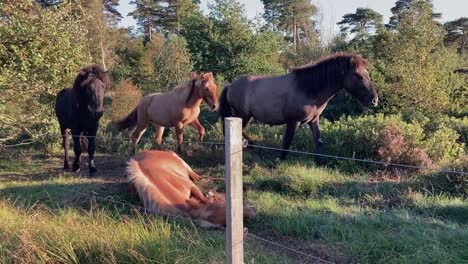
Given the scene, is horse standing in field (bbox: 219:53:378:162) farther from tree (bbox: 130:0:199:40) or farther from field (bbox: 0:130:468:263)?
tree (bbox: 130:0:199:40)

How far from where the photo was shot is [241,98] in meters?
9.93

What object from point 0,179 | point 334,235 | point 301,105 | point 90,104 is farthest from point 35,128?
point 334,235

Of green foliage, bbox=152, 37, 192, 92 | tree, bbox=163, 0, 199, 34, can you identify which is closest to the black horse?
green foliage, bbox=152, 37, 192, 92

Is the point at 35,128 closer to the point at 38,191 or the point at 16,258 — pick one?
the point at 38,191

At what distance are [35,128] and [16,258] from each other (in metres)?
8.14

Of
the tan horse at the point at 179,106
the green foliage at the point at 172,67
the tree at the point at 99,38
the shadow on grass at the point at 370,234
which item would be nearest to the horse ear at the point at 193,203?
the shadow on grass at the point at 370,234

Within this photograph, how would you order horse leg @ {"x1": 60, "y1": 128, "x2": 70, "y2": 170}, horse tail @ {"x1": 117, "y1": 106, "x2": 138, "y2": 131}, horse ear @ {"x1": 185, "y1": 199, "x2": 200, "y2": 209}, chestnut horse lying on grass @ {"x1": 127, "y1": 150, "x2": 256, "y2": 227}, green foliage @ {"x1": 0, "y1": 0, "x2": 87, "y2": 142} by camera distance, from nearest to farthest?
1. chestnut horse lying on grass @ {"x1": 127, "y1": 150, "x2": 256, "y2": 227}
2. horse ear @ {"x1": 185, "y1": 199, "x2": 200, "y2": 209}
3. green foliage @ {"x1": 0, "y1": 0, "x2": 87, "y2": 142}
4. horse leg @ {"x1": 60, "y1": 128, "x2": 70, "y2": 170}
5. horse tail @ {"x1": 117, "y1": 106, "x2": 138, "y2": 131}

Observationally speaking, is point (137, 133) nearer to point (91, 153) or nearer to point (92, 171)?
point (91, 153)

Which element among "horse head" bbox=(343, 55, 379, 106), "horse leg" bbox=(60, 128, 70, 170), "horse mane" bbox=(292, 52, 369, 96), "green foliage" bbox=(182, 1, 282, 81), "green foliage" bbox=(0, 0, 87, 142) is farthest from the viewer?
"green foliage" bbox=(182, 1, 282, 81)

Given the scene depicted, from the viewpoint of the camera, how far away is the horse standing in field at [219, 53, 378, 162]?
8641 millimetres

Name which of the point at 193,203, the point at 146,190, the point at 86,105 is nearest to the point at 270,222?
the point at 193,203

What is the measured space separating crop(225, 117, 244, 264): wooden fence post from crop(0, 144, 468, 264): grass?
820 mm

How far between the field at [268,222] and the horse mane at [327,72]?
1.55m

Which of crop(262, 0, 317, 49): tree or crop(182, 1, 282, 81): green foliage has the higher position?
crop(262, 0, 317, 49): tree
